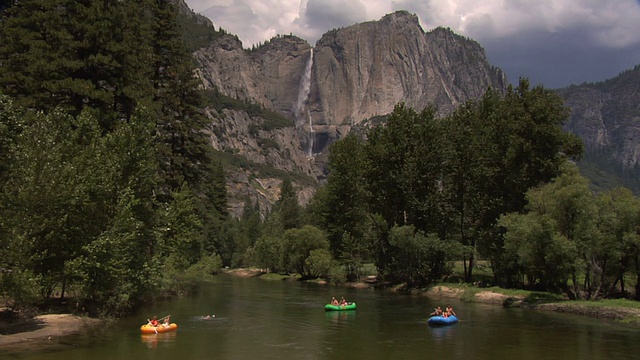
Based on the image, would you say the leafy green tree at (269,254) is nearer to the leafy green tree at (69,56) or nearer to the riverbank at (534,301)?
the riverbank at (534,301)

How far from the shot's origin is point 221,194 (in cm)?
11544

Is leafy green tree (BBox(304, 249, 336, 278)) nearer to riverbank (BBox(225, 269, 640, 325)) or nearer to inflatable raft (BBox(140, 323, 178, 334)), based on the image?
riverbank (BBox(225, 269, 640, 325))

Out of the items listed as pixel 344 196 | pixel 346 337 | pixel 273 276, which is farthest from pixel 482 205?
pixel 273 276

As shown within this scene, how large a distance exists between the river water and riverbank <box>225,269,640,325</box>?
48.8 inches

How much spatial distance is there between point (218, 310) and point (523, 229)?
26.6m

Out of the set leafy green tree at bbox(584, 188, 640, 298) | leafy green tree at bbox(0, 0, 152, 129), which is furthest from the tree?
leafy green tree at bbox(0, 0, 152, 129)

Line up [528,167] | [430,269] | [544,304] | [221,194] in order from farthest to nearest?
[221,194]
[430,269]
[528,167]
[544,304]

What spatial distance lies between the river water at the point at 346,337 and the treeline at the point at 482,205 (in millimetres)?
6283

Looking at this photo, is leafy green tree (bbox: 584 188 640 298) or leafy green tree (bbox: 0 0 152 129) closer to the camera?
leafy green tree (bbox: 0 0 152 129)

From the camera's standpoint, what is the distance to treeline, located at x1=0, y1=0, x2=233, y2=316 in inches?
1145

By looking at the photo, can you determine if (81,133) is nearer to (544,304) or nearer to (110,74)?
(110,74)

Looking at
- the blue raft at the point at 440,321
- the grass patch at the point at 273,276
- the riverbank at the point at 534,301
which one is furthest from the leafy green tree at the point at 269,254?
the blue raft at the point at 440,321

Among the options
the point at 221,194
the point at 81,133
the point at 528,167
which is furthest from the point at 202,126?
the point at 221,194

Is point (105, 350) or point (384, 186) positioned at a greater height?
point (384, 186)
